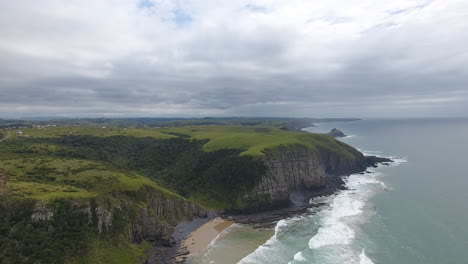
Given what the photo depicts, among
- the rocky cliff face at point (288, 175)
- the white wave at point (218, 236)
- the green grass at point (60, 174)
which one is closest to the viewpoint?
the green grass at point (60, 174)

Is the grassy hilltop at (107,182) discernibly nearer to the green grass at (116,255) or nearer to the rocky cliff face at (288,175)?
the green grass at (116,255)

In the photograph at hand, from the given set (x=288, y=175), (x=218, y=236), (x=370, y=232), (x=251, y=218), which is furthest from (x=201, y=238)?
(x=288, y=175)

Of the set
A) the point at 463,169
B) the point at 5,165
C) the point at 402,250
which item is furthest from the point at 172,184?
the point at 463,169

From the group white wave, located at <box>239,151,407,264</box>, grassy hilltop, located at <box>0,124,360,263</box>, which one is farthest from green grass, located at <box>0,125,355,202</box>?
white wave, located at <box>239,151,407,264</box>

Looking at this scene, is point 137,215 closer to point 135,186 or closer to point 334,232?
point 135,186

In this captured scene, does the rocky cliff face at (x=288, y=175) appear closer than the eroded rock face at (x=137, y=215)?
No

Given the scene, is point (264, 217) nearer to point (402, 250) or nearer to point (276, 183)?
point (276, 183)

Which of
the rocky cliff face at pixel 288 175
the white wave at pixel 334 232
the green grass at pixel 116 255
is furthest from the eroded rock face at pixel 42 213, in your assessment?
the rocky cliff face at pixel 288 175
